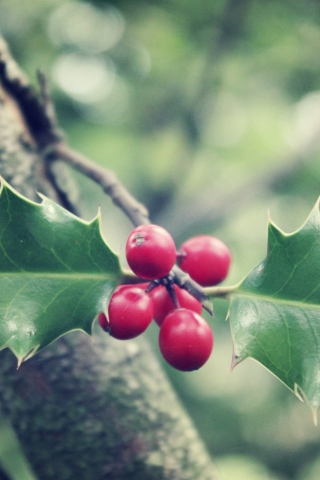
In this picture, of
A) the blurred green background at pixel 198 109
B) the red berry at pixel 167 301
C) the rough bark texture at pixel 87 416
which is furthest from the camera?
the blurred green background at pixel 198 109

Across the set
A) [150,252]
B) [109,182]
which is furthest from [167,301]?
[109,182]

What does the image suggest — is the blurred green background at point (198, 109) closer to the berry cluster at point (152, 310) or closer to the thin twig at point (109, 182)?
the thin twig at point (109, 182)

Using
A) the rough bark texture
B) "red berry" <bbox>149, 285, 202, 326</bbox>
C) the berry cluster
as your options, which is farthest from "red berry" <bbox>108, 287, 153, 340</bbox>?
the rough bark texture

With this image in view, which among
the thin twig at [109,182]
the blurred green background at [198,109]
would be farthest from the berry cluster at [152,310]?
the blurred green background at [198,109]

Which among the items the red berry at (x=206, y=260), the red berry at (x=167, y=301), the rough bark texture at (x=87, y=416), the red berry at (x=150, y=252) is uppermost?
the red berry at (x=150, y=252)

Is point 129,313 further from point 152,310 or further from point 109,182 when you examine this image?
point 109,182

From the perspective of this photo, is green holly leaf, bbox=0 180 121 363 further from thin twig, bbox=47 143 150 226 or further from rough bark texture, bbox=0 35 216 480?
rough bark texture, bbox=0 35 216 480

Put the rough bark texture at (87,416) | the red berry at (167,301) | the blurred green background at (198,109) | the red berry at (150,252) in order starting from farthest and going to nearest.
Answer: the blurred green background at (198,109) < the rough bark texture at (87,416) < the red berry at (167,301) < the red berry at (150,252)
